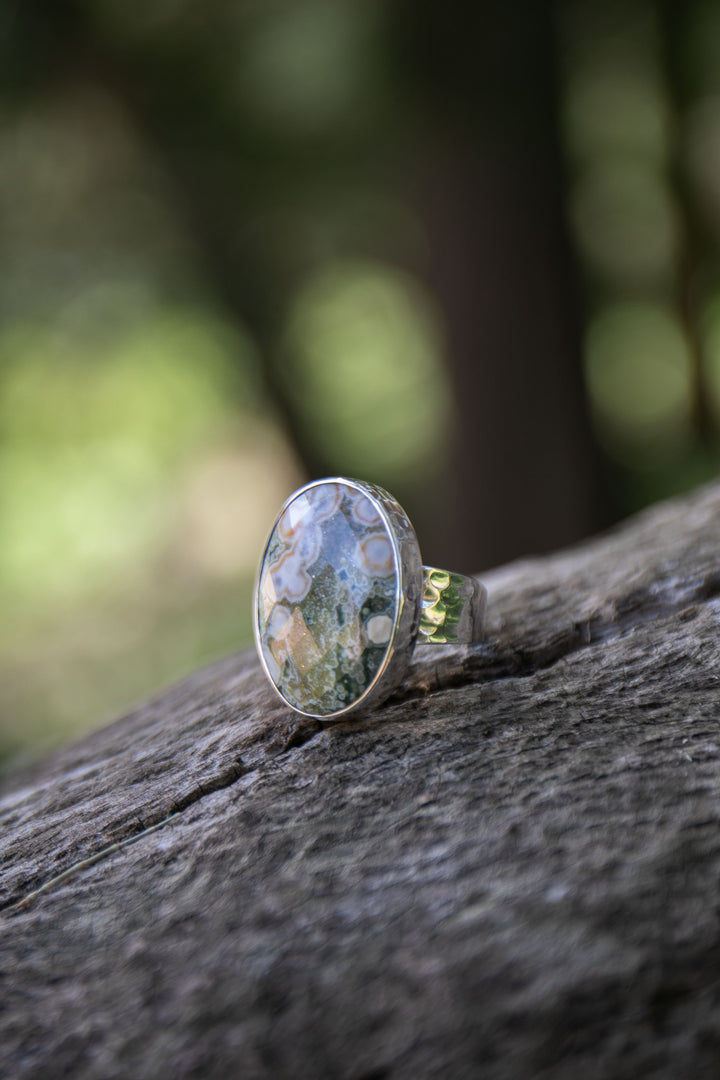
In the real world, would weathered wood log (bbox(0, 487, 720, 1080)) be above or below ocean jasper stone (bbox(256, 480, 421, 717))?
below

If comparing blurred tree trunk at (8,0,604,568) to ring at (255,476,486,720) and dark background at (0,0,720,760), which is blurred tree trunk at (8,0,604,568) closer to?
dark background at (0,0,720,760)

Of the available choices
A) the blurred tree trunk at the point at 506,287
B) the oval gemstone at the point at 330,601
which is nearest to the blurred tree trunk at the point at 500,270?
the blurred tree trunk at the point at 506,287

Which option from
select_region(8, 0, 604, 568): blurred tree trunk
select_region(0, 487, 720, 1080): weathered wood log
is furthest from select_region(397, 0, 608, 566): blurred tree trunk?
select_region(0, 487, 720, 1080): weathered wood log

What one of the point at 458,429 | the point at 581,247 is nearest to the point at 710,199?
the point at 581,247

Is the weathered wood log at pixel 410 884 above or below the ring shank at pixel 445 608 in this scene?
below

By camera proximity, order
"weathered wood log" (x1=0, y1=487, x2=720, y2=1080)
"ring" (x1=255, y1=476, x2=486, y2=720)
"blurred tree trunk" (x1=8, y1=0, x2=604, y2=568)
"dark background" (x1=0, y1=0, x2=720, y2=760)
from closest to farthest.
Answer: "weathered wood log" (x1=0, y1=487, x2=720, y2=1080) → "ring" (x1=255, y1=476, x2=486, y2=720) → "blurred tree trunk" (x1=8, y1=0, x2=604, y2=568) → "dark background" (x1=0, y1=0, x2=720, y2=760)

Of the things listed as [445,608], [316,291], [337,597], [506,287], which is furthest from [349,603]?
[316,291]

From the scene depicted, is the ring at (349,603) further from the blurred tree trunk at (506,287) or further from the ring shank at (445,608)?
the blurred tree trunk at (506,287)
